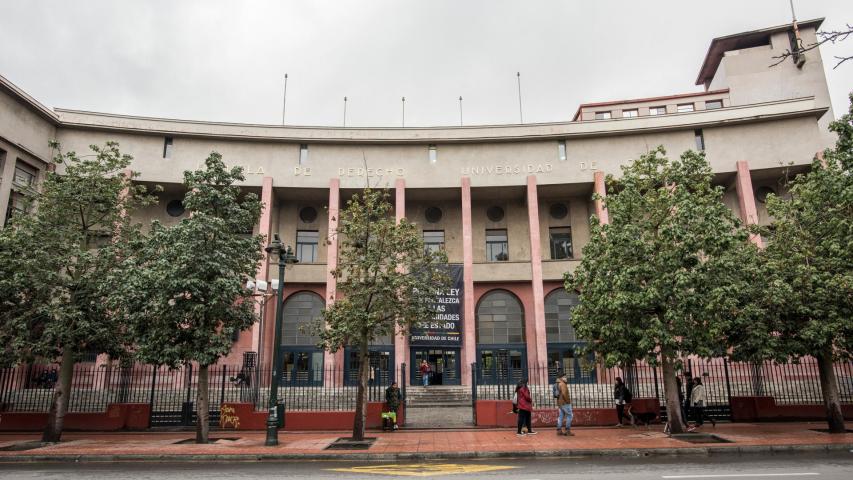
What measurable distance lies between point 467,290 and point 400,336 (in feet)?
15.3

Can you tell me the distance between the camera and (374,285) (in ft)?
52.4

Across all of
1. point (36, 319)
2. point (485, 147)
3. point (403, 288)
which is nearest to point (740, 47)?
point (485, 147)

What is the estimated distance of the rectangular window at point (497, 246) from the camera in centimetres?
3403

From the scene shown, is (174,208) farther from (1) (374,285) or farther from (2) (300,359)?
(1) (374,285)

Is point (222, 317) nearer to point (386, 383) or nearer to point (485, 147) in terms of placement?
point (386, 383)

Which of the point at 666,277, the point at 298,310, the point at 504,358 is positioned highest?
the point at 298,310

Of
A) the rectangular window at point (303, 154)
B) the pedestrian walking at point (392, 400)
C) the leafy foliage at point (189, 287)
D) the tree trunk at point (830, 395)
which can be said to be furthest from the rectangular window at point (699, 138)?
the leafy foliage at point (189, 287)

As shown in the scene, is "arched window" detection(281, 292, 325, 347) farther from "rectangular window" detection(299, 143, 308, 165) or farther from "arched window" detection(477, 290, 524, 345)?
"arched window" detection(477, 290, 524, 345)

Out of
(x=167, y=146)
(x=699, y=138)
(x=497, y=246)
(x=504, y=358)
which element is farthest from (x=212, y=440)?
(x=699, y=138)

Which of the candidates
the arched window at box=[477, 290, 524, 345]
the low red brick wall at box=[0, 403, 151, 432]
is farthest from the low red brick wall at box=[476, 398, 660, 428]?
the arched window at box=[477, 290, 524, 345]

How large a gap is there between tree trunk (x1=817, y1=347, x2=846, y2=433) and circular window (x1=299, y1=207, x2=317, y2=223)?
27.1 meters

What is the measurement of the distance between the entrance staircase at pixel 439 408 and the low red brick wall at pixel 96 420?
9.34m

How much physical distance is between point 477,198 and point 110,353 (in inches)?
896

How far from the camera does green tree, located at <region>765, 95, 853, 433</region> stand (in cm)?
1445
